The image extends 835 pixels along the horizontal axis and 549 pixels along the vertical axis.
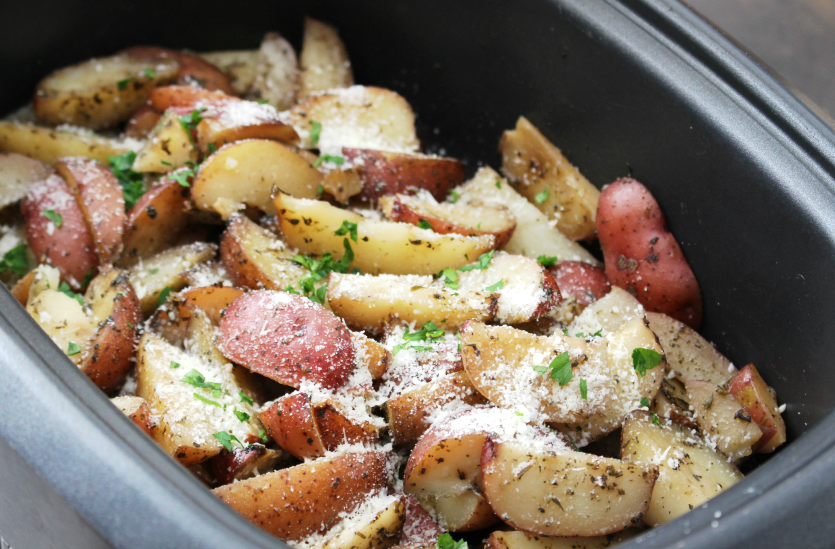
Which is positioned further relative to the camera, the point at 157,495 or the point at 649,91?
the point at 649,91

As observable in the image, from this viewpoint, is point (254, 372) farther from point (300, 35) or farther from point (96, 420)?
point (300, 35)

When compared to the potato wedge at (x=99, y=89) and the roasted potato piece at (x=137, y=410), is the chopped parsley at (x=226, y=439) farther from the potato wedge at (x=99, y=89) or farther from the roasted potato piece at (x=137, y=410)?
the potato wedge at (x=99, y=89)

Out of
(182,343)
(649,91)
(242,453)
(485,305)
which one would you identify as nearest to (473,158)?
(649,91)

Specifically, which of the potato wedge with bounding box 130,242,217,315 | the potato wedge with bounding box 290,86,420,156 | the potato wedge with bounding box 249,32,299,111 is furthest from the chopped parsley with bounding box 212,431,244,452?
the potato wedge with bounding box 249,32,299,111

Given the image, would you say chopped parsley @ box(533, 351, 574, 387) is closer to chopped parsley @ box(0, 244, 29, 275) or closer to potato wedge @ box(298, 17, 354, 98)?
potato wedge @ box(298, 17, 354, 98)

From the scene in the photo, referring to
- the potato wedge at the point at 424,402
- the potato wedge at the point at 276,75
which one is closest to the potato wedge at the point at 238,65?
the potato wedge at the point at 276,75
